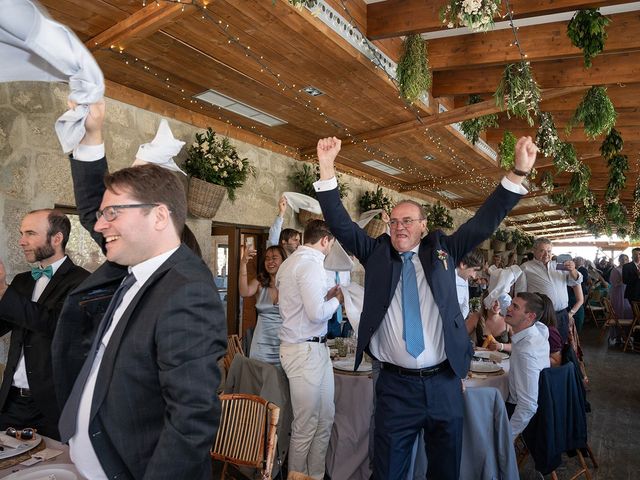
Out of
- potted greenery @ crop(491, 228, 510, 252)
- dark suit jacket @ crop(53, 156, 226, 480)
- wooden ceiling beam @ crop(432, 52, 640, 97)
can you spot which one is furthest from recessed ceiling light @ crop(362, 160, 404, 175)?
potted greenery @ crop(491, 228, 510, 252)

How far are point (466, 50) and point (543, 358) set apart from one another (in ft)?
9.84

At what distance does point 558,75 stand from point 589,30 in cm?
160

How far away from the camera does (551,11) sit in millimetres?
3523

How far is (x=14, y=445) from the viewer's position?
1.62 metres

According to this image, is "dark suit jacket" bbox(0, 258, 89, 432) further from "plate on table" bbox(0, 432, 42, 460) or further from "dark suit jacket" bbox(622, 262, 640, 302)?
"dark suit jacket" bbox(622, 262, 640, 302)

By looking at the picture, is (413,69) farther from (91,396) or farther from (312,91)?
(91,396)

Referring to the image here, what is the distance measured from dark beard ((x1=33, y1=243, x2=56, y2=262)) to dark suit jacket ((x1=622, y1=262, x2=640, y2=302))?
8.90m

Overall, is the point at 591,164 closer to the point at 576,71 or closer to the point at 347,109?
the point at 576,71

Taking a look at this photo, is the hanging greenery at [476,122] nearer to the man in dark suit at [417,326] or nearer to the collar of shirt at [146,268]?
the man in dark suit at [417,326]

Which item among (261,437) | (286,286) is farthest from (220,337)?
(286,286)

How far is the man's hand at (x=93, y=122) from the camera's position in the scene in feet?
4.73

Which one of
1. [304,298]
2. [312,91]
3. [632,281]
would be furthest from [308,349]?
[632,281]

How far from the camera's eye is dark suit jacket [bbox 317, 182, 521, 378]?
229cm

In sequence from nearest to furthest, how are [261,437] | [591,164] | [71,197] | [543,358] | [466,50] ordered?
[261,437]
[543,358]
[71,197]
[466,50]
[591,164]
